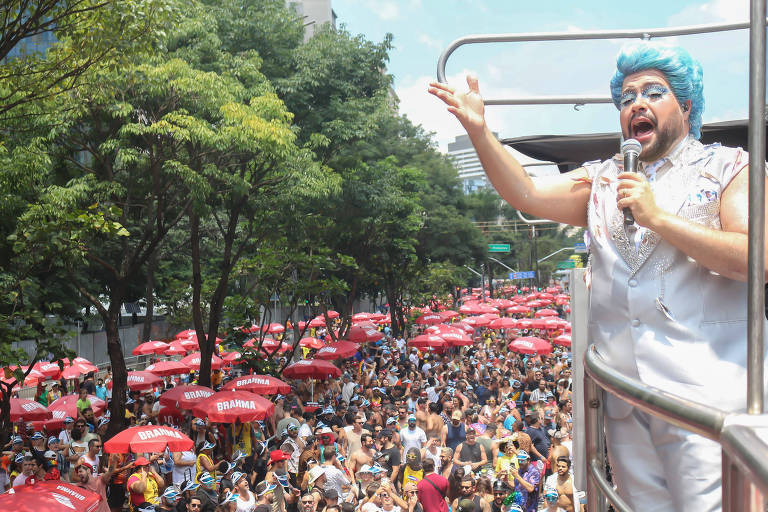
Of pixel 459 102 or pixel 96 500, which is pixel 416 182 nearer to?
pixel 96 500

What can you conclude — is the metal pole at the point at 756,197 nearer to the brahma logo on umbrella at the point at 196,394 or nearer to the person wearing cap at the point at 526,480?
the person wearing cap at the point at 526,480

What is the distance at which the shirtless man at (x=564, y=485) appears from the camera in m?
7.81

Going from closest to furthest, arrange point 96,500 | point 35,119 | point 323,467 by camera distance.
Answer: point 96,500, point 323,467, point 35,119

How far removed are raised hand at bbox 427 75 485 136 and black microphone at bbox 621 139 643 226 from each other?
0.45 metres

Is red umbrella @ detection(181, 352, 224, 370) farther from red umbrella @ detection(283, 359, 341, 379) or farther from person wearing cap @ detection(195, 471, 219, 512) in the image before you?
person wearing cap @ detection(195, 471, 219, 512)

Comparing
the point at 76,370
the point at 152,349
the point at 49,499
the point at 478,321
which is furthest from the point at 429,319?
the point at 49,499

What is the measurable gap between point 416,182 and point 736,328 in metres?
26.2

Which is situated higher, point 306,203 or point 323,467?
point 306,203

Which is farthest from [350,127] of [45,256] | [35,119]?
[45,256]

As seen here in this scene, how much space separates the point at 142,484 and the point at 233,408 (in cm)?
200

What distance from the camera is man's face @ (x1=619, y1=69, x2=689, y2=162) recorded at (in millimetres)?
2131

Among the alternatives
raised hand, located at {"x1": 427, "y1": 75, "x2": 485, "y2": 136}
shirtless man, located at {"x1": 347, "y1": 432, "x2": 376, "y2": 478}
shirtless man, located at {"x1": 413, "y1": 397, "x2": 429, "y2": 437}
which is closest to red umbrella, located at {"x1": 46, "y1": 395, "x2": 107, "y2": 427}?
shirtless man, located at {"x1": 347, "y1": 432, "x2": 376, "y2": 478}

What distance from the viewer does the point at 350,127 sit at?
16.7 m

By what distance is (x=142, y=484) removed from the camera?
9016mm
